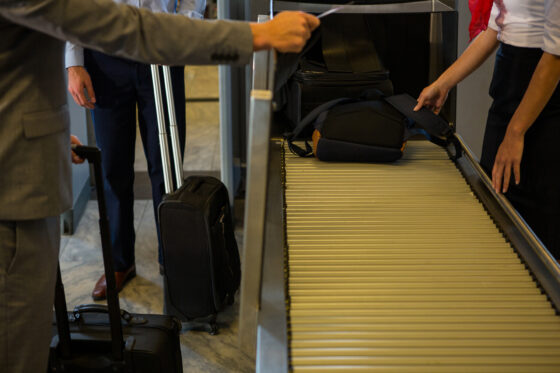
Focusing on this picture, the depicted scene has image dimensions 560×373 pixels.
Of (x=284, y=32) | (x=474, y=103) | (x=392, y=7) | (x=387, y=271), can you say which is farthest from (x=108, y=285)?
(x=474, y=103)

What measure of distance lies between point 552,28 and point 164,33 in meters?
1.16

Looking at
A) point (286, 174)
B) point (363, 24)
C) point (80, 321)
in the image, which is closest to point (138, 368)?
point (80, 321)

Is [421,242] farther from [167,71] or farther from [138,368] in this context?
[167,71]

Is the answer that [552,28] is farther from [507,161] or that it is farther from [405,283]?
[405,283]

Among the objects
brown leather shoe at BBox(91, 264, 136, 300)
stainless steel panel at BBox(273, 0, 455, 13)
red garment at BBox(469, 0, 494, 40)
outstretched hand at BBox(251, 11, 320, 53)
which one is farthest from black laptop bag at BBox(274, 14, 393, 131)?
outstretched hand at BBox(251, 11, 320, 53)

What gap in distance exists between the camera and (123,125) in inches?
107

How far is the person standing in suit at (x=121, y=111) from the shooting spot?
2.58 metres

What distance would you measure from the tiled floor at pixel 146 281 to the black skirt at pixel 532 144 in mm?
1184

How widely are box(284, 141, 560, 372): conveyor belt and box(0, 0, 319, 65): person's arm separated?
63 centimetres

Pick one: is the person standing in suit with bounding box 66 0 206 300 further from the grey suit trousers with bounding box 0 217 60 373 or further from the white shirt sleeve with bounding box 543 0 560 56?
the white shirt sleeve with bounding box 543 0 560 56

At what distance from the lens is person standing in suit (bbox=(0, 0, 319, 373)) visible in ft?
4.06

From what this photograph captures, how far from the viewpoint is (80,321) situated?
204cm

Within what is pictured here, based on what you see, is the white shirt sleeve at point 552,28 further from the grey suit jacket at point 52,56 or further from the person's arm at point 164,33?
the grey suit jacket at point 52,56

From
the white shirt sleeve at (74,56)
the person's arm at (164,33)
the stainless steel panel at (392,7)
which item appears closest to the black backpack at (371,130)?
the stainless steel panel at (392,7)
